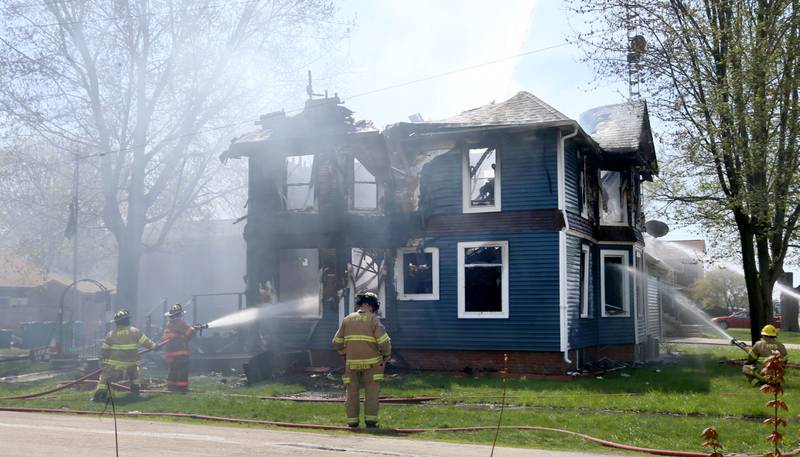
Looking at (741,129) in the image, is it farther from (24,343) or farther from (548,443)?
(24,343)

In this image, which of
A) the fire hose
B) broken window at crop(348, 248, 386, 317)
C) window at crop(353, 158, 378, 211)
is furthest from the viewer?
window at crop(353, 158, 378, 211)

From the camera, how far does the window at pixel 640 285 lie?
79.5 ft

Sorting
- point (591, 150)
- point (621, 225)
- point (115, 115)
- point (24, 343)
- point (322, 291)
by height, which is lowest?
point (24, 343)

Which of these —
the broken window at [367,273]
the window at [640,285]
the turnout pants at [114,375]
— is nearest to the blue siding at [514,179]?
the broken window at [367,273]

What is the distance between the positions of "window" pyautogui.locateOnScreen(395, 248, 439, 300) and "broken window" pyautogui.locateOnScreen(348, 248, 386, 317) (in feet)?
1.39

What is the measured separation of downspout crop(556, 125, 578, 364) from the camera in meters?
18.8

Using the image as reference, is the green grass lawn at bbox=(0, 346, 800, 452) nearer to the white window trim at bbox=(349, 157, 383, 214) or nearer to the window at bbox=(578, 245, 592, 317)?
the window at bbox=(578, 245, 592, 317)

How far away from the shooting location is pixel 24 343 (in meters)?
31.9

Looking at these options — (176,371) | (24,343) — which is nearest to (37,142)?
(24,343)

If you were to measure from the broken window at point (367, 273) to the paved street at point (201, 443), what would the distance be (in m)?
9.24

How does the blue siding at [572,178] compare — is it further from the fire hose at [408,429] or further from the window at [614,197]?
the fire hose at [408,429]

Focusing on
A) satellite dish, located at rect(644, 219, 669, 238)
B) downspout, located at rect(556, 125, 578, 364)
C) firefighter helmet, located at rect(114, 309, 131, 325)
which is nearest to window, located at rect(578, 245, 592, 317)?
downspout, located at rect(556, 125, 578, 364)

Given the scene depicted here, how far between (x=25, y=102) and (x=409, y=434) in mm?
22229

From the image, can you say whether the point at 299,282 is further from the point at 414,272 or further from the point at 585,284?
the point at 585,284
